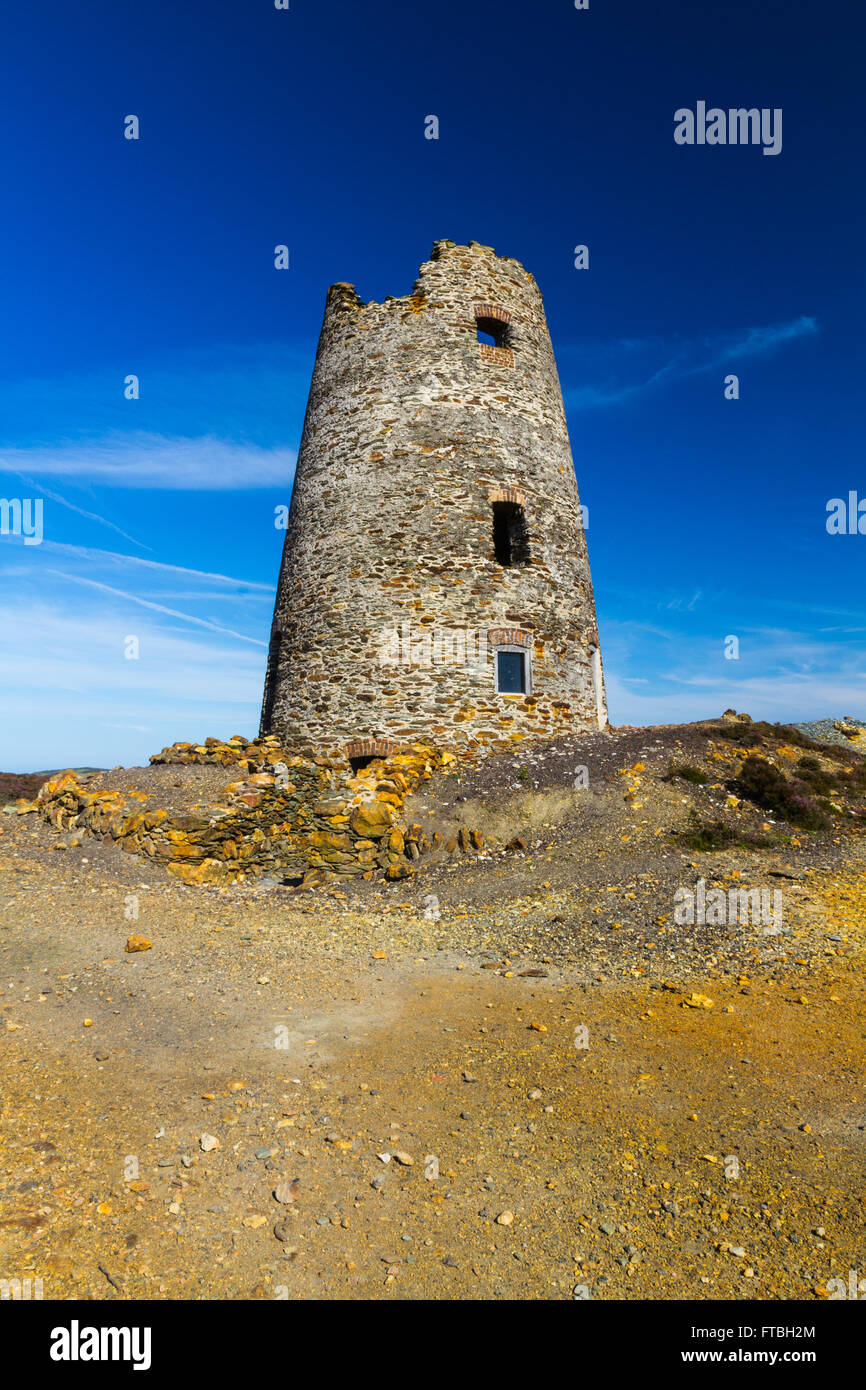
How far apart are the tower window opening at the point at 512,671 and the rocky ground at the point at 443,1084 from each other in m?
6.00

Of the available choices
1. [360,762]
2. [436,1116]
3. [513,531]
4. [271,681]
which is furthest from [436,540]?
[436,1116]

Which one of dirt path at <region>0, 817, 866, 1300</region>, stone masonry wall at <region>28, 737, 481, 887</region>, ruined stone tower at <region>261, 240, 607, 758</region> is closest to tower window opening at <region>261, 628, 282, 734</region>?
ruined stone tower at <region>261, 240, 607, 758</region>

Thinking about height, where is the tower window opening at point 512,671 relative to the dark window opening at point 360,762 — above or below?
above

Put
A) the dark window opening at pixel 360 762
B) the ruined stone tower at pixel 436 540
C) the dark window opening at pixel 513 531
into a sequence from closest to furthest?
the dark window opening at pixel 360 762, the ruined stone tower at pixel 436 540, the dark window opening at pixel 513 531

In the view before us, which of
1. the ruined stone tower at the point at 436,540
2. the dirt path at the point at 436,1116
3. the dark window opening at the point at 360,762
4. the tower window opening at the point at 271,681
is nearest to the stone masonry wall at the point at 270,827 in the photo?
the dark window opening at the point at 360,762

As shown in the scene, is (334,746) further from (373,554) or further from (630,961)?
(630,961)

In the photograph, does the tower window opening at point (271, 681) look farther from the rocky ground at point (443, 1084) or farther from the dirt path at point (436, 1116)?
the dirt path at point (436, 1116)

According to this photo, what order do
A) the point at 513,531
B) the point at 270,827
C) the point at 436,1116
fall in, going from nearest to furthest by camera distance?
the point at 436,1116
the point at 270,827
the point at 513,531

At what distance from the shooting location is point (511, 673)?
16562 millimetres

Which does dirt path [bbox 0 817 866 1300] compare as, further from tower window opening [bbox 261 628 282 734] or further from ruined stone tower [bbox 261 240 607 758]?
tower window opening [bbox 261 628 282 734]

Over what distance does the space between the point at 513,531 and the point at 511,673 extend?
3.93 meters

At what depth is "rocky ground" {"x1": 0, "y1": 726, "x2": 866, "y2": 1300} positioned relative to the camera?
12.3 feet

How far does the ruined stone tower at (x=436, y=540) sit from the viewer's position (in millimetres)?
16141

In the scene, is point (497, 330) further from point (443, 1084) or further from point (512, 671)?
point (443, 1084)
